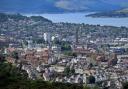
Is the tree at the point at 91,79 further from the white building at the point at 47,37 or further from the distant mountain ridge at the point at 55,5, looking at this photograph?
the distant mountain ridge at the point at 55,5

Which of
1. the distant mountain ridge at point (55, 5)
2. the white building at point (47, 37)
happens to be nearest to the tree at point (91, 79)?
the white building at point (47, 37)

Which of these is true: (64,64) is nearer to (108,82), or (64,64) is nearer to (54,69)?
(54,69)

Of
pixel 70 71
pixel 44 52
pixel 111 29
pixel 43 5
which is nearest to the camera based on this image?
pixel 70 71

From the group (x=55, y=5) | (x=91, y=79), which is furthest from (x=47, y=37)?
(x=55, y=5)

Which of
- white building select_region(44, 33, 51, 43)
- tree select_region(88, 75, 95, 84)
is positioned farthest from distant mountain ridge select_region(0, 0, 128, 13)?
tree select_region(88, 75, 95, 84)

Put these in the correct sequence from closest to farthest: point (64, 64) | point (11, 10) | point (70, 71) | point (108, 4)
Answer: point (70, 71)
point (64, 64)
point (11, 10)
point (108, 4)

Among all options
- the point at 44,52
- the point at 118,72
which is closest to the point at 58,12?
the point at 44,52

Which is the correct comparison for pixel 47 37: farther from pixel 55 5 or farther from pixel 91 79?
pixel 55 5

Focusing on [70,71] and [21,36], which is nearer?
[70,71]

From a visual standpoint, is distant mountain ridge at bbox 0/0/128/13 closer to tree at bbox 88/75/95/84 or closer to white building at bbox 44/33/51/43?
white building at bbox 44/33/51/43
